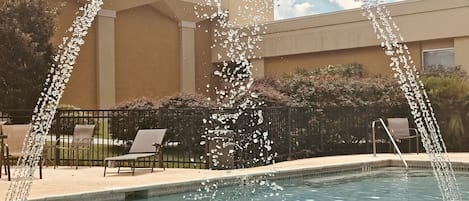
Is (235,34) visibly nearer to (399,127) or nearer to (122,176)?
(399,127)

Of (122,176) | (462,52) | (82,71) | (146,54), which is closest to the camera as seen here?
(122,176)

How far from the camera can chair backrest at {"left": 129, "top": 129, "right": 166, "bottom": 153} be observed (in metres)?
12.0

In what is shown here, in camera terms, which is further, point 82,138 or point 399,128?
point 399,128

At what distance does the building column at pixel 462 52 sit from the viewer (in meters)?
22.0

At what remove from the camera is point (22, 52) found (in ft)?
64.1

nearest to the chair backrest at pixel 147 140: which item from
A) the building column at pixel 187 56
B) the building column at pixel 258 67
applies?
the building column at pixel 187 56

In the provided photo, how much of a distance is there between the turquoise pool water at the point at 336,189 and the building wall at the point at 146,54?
→ 16.6 meters

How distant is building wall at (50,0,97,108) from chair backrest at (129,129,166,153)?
13152 mm

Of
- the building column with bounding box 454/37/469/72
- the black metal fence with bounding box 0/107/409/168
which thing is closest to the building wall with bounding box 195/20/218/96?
the building column with bounding box 454/37/469/72

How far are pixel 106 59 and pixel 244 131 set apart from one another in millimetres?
14522

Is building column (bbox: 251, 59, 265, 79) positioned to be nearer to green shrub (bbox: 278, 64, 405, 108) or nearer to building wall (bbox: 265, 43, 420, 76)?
building wall (bbox: 265, 43, 420, 76)

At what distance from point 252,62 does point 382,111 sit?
13.7 meters

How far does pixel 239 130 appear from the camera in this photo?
12.3 meters

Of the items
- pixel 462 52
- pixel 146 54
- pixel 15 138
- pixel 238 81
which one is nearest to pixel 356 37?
pixel 462 52
